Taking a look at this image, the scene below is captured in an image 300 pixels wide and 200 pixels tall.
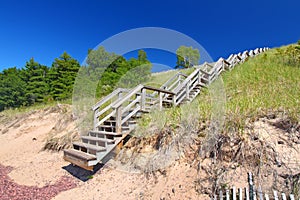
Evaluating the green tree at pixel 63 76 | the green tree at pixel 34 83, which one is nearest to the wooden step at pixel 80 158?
the green tree at pixel 63 76

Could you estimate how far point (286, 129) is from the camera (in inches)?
119

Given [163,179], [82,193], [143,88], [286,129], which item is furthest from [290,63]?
[82,193]

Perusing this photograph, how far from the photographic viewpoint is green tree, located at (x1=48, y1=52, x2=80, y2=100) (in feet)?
59.6

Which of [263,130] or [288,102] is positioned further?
[288,102]

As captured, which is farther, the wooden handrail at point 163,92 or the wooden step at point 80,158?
the wooden handrail at point 163,92

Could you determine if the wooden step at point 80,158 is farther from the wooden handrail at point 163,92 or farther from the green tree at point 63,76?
the green tree at point 63,76

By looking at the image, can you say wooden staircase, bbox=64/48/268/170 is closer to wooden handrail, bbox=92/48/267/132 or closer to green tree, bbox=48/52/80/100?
wooden handrail, bbox=92/48/267/132

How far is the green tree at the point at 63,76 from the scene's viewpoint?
18.2 meters

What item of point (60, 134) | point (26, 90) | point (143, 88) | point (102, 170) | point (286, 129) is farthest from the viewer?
point (26, 90)

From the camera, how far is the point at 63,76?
18.4m

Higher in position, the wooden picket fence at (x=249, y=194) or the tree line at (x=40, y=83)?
the tree line at (x=40, y=83)

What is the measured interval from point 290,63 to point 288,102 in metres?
6.07

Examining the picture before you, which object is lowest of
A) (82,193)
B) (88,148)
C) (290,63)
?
(82,193)

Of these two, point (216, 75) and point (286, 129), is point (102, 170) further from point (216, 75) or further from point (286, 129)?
point (216, 75)
